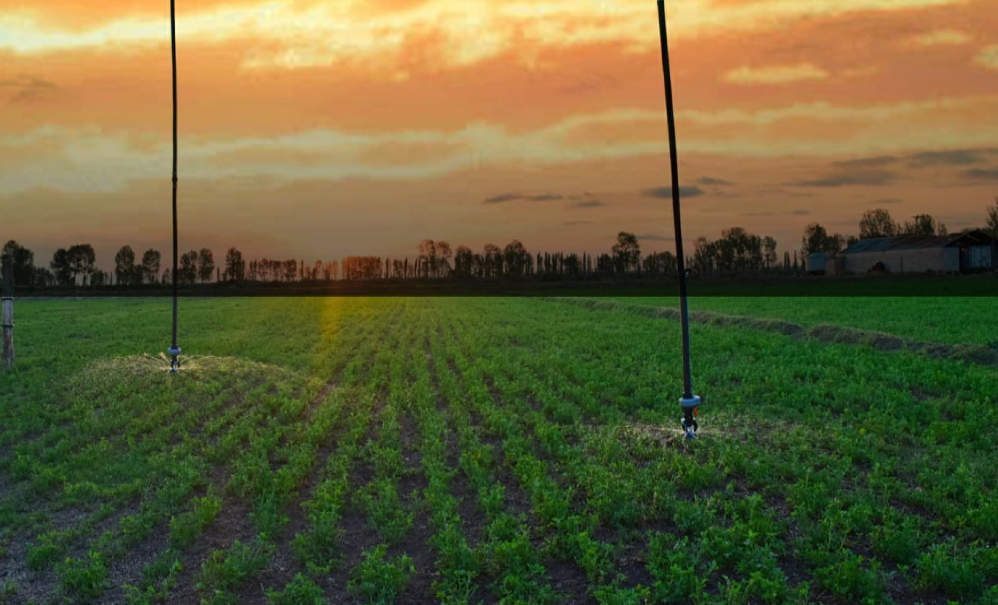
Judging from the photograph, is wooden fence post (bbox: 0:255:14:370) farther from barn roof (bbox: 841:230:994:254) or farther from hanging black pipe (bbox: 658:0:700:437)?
barn roof (bbox: 841:230:994:254)

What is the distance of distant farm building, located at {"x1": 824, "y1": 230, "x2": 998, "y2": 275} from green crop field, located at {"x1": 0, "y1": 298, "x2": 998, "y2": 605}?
72.2 meters

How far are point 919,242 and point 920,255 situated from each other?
2.62m

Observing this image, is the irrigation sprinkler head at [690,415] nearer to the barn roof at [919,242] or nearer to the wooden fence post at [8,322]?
the wooden fence post at [8,322]

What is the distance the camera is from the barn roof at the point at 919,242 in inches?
3086

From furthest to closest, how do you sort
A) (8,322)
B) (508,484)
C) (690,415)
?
(8,322) → (690,415) → (508,484)

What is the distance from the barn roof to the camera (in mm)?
78375

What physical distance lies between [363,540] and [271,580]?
109cm

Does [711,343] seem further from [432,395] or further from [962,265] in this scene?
[962,265]

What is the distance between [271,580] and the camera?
6656 millimetres

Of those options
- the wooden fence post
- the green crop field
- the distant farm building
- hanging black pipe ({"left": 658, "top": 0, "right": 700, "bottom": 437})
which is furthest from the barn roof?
the wooden fence post

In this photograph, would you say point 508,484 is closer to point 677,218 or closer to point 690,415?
point 690,415

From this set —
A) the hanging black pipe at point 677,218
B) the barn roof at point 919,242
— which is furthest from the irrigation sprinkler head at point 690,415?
the barn roof at point 919,242

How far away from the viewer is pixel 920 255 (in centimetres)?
8225

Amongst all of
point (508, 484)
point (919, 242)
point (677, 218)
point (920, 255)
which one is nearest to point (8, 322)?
point (508, 484)
